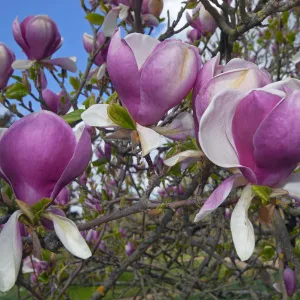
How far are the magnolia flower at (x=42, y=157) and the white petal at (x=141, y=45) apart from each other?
14cm

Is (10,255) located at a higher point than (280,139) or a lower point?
lower

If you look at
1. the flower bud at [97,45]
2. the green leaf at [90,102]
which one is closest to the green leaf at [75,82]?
the flower bud at [97,45]

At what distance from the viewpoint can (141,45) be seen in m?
0.67

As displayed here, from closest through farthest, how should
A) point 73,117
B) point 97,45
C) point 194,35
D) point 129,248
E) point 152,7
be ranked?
point 73,117, point 152,7, point 97,45, point 194,35, point 129,248

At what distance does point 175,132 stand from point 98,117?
0.43 ft

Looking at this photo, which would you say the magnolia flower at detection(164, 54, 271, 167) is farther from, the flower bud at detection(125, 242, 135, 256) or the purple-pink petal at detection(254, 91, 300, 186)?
the flower bud at detection(125, 242, 135, 256)

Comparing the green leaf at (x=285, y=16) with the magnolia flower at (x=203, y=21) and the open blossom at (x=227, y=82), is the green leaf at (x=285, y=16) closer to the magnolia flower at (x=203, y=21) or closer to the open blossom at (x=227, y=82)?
the magnolia flower at (x=203, y=21)

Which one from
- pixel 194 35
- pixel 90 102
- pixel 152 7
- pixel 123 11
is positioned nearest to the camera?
pixel 90 102

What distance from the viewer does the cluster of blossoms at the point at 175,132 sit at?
1.86 ft

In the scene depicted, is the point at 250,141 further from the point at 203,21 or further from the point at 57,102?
the point at 203,21

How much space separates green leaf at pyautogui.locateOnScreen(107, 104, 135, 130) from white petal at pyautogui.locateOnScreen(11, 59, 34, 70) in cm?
85

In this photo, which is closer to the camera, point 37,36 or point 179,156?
point 179,156

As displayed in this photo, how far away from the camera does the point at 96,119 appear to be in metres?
0.68

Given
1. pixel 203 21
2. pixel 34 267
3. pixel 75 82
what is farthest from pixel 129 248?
pixel 203 21
